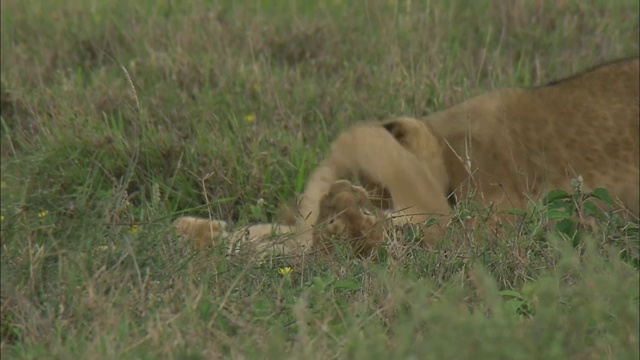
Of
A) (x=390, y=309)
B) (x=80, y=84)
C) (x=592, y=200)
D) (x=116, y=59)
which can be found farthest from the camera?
(x=116, y=59)

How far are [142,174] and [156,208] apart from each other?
3.09ft

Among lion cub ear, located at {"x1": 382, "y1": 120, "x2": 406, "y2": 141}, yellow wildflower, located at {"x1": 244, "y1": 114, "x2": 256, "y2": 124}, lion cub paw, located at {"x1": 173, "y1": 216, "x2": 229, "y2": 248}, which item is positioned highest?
lion cub ear, located at {"x1": 382, "y1": 120, "x2": 406, "y2": 141}

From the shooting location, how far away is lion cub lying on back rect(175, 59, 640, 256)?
3.49 meters

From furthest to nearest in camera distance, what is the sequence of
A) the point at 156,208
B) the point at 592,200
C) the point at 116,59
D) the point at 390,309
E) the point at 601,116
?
the point at 116,59 < the point at 601,116 < the point at 592,200 < the point at 156,208 < the point at 390,309

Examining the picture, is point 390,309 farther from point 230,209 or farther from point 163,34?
point 163,34

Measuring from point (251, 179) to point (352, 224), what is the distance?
1.02 m

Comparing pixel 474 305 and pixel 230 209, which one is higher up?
pixel 474 305

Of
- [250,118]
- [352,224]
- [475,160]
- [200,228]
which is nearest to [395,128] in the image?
[475,160]

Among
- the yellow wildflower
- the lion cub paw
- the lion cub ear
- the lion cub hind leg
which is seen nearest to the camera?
the lion cub hind leg

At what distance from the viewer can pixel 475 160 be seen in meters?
3.94

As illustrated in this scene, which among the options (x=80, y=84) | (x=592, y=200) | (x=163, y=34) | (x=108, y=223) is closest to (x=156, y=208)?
(x=108, y=223)

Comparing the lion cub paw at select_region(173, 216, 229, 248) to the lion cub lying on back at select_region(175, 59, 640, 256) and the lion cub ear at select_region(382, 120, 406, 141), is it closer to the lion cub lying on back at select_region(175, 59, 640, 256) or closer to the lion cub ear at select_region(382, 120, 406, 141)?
the lion cub lying on back at select_region(175, 59, 640, 256)

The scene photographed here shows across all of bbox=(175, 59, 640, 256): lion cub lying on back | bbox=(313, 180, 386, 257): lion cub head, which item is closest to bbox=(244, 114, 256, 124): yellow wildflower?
bbox=(175, 59, 640, 256): lion cub lying on back

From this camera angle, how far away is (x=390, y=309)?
8.59 ft
